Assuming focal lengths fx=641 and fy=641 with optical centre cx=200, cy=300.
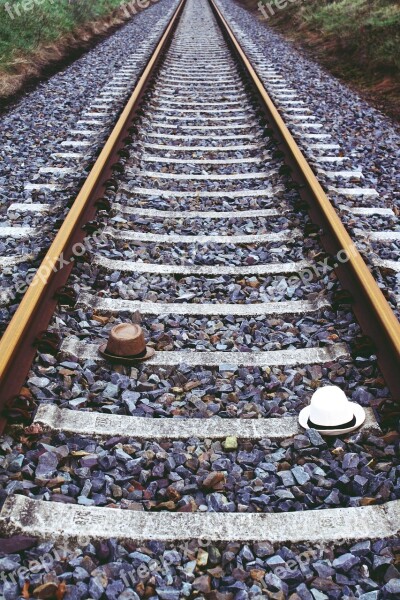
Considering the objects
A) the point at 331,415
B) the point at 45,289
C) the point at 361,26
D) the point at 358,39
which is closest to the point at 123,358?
the point at 45,289

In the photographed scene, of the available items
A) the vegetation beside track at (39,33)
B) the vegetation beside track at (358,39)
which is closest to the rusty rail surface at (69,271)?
the vegetation beside track at (358,39)

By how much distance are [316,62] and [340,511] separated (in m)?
10.9

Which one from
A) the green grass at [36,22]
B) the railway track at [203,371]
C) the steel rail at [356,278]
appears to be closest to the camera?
the railway track at [203,371]

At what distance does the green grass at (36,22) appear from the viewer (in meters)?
10.5

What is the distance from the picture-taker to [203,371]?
9.77 feet

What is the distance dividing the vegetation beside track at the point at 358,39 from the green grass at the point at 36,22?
494 cm

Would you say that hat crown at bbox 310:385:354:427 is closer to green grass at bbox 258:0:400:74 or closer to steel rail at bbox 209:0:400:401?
steel rail at bbox 209:0:400:401

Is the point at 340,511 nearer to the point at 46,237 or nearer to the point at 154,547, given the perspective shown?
the point at 154,547

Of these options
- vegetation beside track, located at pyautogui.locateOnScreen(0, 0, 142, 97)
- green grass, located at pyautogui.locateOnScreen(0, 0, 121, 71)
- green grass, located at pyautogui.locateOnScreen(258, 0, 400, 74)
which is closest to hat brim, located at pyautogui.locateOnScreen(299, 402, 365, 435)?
vegetation beside track, located at pyautogui.locateOnScreen(0, 0, 142, 97)

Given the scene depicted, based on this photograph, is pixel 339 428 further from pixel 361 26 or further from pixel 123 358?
pixel 361 26

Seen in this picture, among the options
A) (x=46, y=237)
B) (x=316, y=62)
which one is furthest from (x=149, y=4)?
(x=46, y=237)

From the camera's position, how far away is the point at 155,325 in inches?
129

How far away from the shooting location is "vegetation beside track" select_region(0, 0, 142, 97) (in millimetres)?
9781

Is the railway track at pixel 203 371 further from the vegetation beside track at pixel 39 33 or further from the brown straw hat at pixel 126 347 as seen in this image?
the vegetation beside track at pixel 39 33
